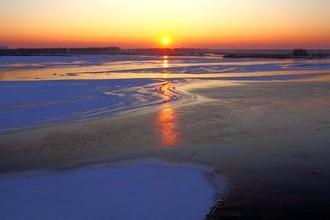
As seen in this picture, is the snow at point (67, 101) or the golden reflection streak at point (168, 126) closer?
the golden reflection streak at point (168, 126)

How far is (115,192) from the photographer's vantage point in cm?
611

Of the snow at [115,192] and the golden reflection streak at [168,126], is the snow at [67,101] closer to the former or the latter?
the golden reflection streak at [168,126]

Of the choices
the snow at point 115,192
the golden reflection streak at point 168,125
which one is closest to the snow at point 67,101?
the golden reflection streak at point 168,125

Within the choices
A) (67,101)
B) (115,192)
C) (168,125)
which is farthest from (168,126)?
(67,101)

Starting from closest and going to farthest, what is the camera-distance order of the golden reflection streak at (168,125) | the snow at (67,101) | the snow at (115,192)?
the snow at (115,192)
the golden reflection streak at (168,125)
the snow at (67,101)

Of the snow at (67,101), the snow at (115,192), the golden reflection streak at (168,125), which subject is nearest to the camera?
the snow at (115,192)

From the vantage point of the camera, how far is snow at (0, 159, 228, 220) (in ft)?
17.6

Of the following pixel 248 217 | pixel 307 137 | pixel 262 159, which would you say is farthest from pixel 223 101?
pixel 248 217

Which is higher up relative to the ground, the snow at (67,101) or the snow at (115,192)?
the snow at (67,101)

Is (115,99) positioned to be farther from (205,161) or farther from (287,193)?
(287,193)

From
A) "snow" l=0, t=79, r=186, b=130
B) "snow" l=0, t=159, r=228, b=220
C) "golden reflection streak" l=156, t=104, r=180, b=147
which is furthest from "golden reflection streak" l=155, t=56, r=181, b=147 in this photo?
"snow" l=0, t=159, r=228, b=220

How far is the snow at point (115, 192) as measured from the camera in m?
5.38

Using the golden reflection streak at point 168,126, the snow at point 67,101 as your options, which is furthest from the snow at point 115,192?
the snow at point 67,101

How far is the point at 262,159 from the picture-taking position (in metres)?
7.84
